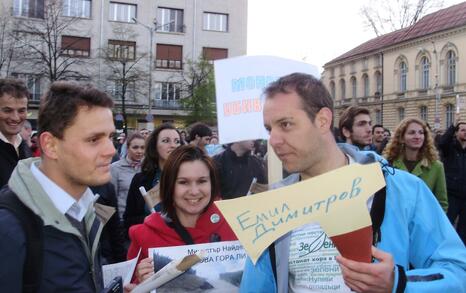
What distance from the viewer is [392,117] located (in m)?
54.4

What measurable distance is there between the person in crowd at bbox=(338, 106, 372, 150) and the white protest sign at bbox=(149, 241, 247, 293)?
3531mm

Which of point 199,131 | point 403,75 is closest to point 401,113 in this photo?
point 403,75

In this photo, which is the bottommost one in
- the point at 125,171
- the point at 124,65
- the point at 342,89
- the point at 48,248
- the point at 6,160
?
the point at 48,248

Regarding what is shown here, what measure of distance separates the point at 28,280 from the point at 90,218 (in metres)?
0.52

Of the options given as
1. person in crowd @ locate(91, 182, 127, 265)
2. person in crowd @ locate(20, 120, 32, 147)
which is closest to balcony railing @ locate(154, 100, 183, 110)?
person in crowd @ locate(20, 120, 32, 147)

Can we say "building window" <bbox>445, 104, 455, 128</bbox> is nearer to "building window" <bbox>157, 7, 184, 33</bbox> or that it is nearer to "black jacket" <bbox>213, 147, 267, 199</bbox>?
"building window" <bbox>157, 7, 184, 33</bbox>

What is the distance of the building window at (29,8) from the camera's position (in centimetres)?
4094

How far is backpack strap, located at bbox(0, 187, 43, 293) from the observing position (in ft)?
5.68

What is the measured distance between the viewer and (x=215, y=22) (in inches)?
1845

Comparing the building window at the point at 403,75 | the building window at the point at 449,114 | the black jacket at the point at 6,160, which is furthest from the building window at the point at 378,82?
the black jacket at the point at 6,160

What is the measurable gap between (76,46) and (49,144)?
43198mm

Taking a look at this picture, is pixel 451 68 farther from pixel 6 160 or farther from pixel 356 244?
pixel 356 244

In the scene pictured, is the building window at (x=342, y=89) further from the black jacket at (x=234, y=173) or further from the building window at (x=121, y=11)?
the black jacket at (x=234, y=173)

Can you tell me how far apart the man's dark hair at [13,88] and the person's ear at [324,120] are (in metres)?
3.22
